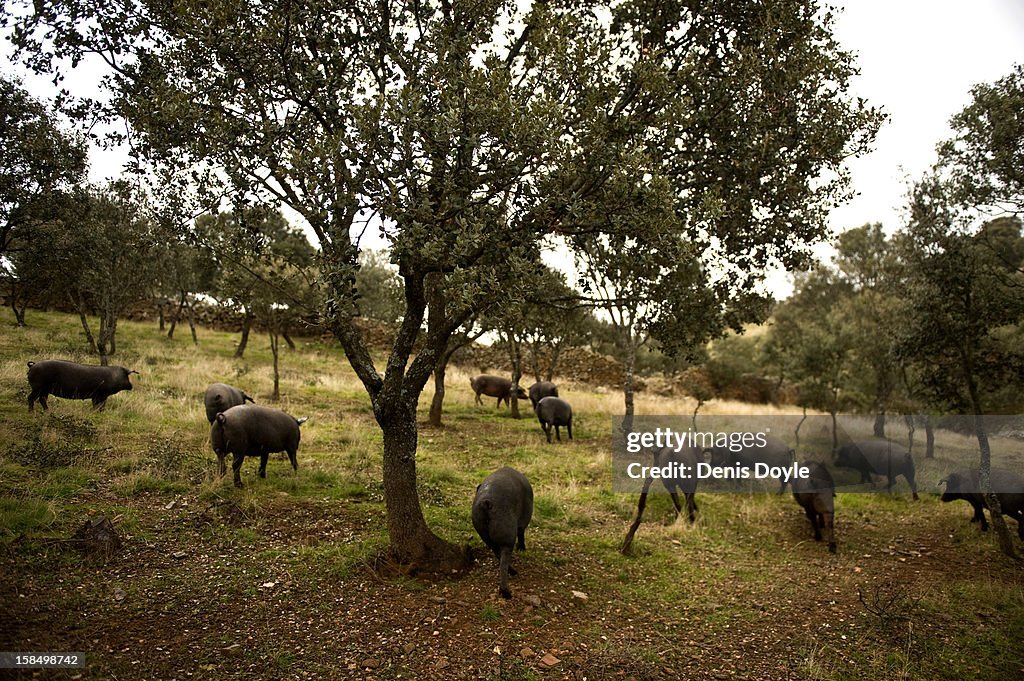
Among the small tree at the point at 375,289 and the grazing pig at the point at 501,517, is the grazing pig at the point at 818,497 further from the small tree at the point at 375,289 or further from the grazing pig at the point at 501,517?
the small tree at the point at 375,289

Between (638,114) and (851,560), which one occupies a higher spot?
(638,114)

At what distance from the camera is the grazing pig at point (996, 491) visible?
35.7ft

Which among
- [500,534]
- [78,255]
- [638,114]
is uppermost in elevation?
[638,114]

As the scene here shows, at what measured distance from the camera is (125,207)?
2514 cm

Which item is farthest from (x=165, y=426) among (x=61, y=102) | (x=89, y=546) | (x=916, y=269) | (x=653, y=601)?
(x=916, y=269)

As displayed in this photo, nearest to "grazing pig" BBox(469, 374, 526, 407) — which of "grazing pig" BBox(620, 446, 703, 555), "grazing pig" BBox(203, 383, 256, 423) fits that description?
"grazing pig" BBox(203, 383, 256, 423)

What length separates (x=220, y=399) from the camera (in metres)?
15.6

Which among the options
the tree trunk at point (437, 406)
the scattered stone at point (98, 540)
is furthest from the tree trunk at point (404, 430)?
the tree trunk at point (437, 406)

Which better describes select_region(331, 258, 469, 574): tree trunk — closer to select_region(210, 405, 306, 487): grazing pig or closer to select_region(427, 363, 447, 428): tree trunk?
select_region(210, 405, 306, 487): grazing pig

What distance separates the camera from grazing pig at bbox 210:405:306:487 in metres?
11.5

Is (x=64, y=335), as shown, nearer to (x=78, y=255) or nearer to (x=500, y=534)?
(x=78, y=255)

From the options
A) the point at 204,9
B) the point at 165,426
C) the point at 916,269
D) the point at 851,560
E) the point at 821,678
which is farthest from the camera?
the point at 165,426

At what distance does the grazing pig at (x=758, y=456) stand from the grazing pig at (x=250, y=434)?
10.9 metres

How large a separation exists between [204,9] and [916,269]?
14.1 meters
